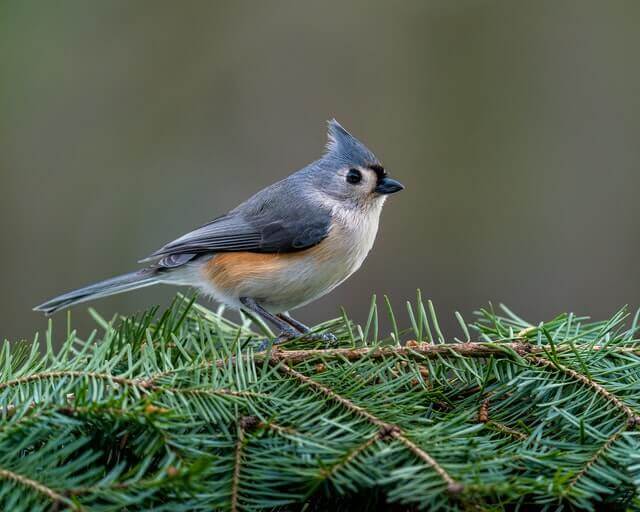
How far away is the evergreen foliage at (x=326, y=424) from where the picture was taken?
1.13m

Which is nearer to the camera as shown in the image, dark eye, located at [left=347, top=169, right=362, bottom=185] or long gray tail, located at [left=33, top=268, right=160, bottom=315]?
long gray tail, located at [left=33, top=268, right=160, bottom=315]

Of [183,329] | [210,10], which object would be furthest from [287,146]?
[183,329]

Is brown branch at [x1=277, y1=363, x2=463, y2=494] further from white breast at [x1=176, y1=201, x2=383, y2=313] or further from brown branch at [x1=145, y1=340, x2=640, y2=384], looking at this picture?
white breast at [x1=176, y1=201, x2=383, y2=313]

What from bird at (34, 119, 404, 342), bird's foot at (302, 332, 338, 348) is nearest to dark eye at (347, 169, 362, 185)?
bird at (34, 119, 404, 342)

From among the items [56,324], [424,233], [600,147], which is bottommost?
[56,324]

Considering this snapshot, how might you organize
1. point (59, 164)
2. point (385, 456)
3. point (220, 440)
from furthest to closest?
1. point (59, 164)
2. point (220, 440)
3. point (385, 456)

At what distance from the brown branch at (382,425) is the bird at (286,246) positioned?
100 cm

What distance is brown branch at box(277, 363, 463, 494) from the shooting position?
1118 mm

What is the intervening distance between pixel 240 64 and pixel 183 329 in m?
3.89

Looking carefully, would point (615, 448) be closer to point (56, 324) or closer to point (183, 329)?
point (183, 329)

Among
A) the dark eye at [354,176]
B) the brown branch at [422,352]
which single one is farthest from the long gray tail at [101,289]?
the brown branch at [422,352]

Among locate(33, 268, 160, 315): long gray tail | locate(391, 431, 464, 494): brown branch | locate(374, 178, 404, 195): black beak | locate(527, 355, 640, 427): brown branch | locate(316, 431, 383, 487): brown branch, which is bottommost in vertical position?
locate(33, 268, 160, 315): long gray tail

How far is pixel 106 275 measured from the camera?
514cm

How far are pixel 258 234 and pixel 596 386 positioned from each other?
61.8 inches
